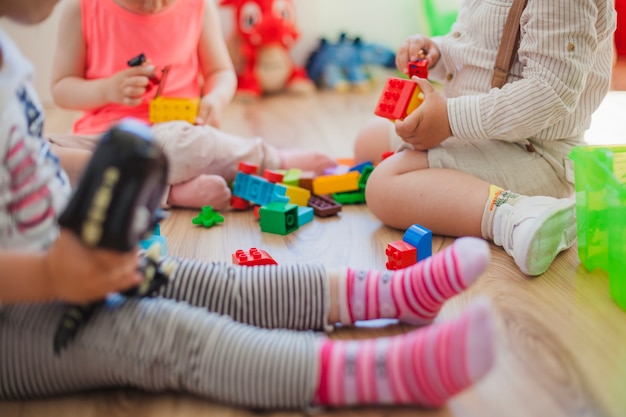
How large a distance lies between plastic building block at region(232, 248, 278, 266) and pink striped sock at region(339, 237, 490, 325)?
0.19 meters

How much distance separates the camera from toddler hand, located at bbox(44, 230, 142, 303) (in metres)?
0.58

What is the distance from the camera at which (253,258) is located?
946 mm

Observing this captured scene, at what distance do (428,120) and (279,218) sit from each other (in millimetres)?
290

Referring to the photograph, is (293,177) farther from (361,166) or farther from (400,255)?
(400,255)

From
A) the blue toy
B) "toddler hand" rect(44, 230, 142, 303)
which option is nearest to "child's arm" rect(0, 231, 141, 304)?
"toddler hand" rect(44, 230, 142, 303)

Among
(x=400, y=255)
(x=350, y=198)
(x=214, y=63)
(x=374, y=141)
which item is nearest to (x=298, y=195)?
(x=350, y=198)

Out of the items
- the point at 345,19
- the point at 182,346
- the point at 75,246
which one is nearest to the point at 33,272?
the point at 75,246

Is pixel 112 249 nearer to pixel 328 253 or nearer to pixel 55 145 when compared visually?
pixel 328 253

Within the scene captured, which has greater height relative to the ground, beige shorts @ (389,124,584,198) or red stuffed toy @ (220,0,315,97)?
beige shorts @ (389,124,584,198)

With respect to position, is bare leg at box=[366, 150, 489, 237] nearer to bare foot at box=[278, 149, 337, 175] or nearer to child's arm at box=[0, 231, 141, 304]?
bare foot at box=[278, 149, 337, 175]

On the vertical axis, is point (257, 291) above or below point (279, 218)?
above

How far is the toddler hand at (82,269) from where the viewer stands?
581 mm

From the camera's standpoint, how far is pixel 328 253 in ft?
3.43

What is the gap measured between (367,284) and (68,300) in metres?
0.32
